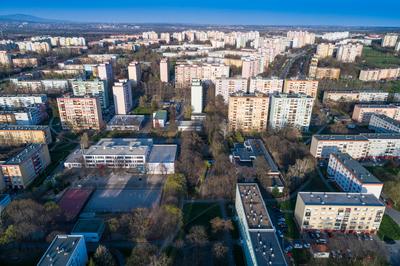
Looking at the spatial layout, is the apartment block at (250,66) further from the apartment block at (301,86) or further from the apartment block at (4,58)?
the apartment block at (4,58)

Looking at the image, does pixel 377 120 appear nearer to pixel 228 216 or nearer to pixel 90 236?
pixel 228 216

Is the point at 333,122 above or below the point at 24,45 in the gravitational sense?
below

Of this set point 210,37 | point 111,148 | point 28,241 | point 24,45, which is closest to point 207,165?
point 111,148

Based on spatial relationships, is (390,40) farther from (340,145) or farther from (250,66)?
(340,145)

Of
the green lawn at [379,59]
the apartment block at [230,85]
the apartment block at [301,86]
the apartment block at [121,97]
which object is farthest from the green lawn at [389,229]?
the green lawn at [379,59]

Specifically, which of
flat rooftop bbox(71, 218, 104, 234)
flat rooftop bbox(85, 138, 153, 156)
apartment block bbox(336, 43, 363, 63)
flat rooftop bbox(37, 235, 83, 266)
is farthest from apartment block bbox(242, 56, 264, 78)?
flat rooftop bbox(37, 235, 83, 266)
